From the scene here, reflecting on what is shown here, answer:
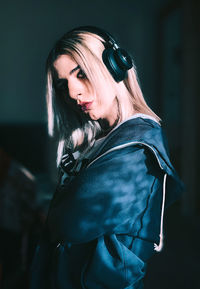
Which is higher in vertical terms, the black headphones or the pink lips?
the black headphones

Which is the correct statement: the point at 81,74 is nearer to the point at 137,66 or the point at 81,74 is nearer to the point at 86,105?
the point at 86,105

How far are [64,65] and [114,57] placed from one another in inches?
3.7

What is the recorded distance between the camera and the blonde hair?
19.9 inches

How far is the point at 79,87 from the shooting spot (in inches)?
20.1

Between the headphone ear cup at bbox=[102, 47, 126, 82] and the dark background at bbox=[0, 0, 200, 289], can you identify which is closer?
the headphone ear cup at bbox=[102, 47, 126, 82]

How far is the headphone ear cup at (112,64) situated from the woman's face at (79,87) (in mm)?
41

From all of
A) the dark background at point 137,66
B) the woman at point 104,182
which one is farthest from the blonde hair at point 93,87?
the dark background at point 137,66

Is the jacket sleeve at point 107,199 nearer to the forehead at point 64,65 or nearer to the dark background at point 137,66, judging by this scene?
the forehead at point 64,65

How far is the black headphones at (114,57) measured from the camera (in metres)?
0.51

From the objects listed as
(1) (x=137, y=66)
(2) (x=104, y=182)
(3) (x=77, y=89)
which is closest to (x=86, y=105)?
(3) (x=77, y=89)

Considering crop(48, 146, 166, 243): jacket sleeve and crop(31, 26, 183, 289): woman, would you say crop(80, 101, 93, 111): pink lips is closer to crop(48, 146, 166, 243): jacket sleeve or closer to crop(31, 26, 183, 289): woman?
crop(31, 26, 183, 289): woman

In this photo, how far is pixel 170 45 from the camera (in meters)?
3.24

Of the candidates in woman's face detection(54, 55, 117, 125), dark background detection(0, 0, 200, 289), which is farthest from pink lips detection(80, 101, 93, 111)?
dark background detection(0, 0, 200, 289)

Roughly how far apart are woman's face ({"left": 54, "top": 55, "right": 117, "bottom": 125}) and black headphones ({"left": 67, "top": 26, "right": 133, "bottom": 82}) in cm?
5
